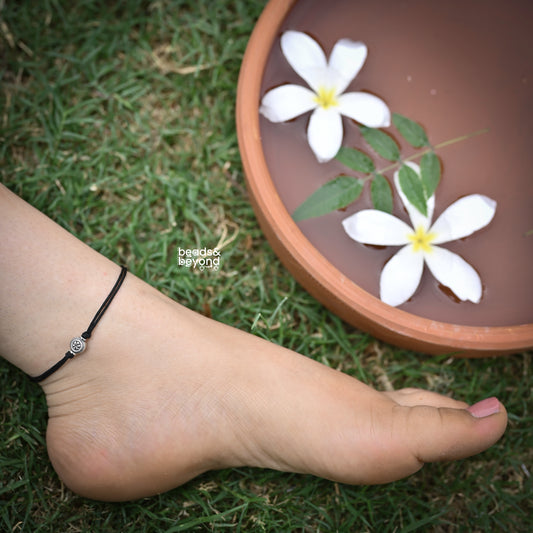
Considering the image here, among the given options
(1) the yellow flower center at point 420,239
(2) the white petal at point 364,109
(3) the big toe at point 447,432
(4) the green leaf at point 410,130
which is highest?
(2) the white petal at point 364,109

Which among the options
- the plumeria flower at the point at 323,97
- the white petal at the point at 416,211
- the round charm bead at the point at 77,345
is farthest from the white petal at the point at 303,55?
the round charm bead at the point at 77,345

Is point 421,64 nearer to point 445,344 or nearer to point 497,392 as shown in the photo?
point 445,344

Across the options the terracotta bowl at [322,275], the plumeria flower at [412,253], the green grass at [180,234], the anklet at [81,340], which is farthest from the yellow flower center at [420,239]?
the anklet at [81,340]

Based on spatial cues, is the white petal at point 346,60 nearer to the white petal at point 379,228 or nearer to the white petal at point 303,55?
the white petal at point 303,55

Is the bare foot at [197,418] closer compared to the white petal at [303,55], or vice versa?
the bare foot at [197,418]

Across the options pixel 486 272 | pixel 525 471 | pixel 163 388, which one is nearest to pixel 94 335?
pixel 163 388

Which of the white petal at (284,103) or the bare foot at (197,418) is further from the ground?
the white petal at (284,103)
